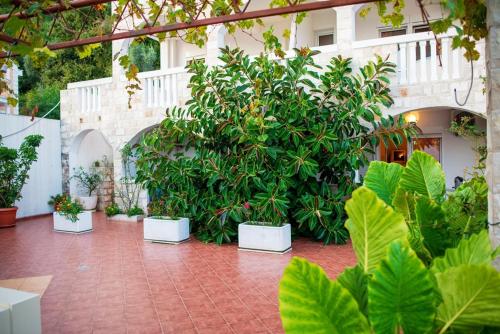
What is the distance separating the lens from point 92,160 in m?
13.9

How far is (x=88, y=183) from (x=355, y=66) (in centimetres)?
890

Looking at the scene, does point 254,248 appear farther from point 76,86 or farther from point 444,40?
point 76,86

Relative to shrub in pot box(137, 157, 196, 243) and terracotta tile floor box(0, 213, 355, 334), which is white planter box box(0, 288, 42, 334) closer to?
terracotta tile floor box(0, 213, 355, 334)

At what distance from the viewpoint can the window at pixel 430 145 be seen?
10.3 metres

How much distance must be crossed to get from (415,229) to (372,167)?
50 cm

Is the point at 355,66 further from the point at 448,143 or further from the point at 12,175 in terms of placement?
the point at 12,175

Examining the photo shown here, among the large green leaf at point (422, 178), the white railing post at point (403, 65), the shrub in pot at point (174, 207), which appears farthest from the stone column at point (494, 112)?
the shrub in pot at point (174, 207)

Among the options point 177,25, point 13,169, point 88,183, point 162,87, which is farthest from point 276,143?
point 88,183

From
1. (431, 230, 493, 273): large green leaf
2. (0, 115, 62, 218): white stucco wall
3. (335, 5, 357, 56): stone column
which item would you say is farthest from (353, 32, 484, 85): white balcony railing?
(0, 115, 62, 218): white stucco wall

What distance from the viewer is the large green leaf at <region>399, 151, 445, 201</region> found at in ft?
8.50

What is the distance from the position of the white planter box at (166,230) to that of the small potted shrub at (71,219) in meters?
2.06

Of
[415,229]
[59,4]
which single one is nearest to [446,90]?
[415,229]

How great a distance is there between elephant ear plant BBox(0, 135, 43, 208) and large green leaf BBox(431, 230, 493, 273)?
11.3m

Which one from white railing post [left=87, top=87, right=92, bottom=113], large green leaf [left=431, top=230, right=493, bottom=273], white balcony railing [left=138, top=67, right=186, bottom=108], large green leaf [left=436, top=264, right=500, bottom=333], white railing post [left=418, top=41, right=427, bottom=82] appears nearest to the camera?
large green leaf [left=436, top=264, right=500, bottom=333]
